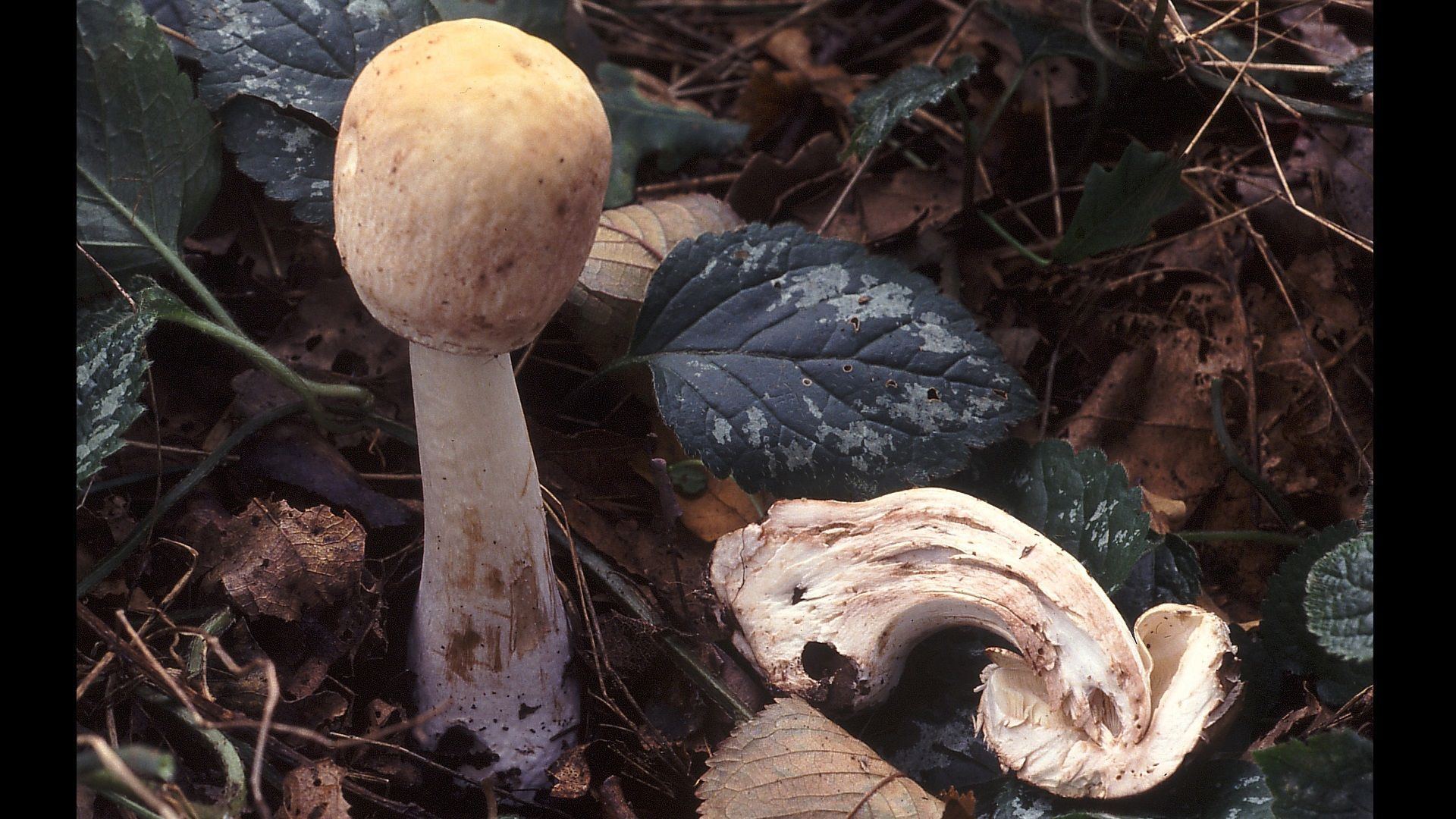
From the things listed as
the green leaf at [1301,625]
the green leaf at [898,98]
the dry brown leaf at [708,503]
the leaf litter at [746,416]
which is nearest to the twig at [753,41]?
the leaf litter at [746,416]

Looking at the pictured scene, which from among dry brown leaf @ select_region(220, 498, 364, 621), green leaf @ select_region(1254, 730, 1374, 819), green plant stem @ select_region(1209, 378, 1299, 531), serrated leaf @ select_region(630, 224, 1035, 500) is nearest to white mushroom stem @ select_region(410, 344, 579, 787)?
dry brown leaf @ select_region(220, 498, 364, 621)

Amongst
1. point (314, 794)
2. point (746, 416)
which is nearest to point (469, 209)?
point (746, 416)

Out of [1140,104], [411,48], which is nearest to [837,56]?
[1140,104]

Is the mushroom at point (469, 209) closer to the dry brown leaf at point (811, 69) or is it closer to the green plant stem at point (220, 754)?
the green plant stem at point (220, 754)

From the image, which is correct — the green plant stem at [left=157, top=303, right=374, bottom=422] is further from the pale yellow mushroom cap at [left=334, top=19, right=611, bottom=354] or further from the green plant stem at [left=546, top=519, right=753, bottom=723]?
the pale yellow mushroom cap at [left=334, top=19, right=611, bottom=354]

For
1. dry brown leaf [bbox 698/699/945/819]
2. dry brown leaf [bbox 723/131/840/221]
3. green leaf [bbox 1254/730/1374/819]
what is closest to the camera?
green leaf [bbox 1254/730/1374/819]

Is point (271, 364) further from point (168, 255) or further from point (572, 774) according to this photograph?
point (572, 774)
